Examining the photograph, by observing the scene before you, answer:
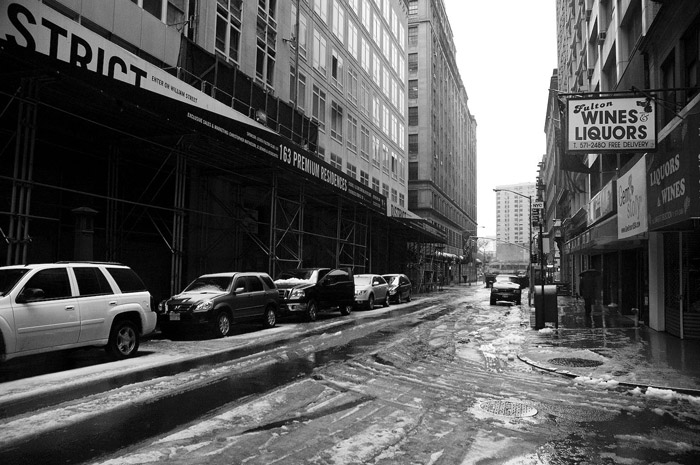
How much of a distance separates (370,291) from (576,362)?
14199 millimetres

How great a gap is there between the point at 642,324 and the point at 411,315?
8.12m

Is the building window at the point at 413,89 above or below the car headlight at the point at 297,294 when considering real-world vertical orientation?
above

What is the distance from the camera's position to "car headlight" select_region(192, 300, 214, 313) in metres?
12.6

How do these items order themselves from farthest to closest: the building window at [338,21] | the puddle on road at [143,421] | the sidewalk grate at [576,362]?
the building window at [338,21]
the sidewalk grate at [576,362]
the puddle on road at [143,421]

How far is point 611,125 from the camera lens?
12352 millimetres

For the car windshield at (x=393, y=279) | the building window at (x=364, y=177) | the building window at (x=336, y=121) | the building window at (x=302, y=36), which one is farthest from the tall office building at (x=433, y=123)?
the building window at (x=302, y=36)

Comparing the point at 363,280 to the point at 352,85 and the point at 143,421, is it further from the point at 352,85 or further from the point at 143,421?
the point at 143,421

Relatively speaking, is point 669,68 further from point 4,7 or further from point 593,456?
point 4,7

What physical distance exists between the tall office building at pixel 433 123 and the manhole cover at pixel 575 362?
6188 cm

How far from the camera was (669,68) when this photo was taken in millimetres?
13656

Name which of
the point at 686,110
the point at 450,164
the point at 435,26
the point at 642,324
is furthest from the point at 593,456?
the point at 450,164

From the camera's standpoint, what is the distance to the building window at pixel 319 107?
106 ft

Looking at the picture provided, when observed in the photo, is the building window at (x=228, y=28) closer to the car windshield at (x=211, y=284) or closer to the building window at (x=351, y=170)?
the car windshield at (x=211, y=284)

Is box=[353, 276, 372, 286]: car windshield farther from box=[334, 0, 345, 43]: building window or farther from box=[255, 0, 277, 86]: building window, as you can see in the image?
box=[334, 0, 345, 43]: building window
